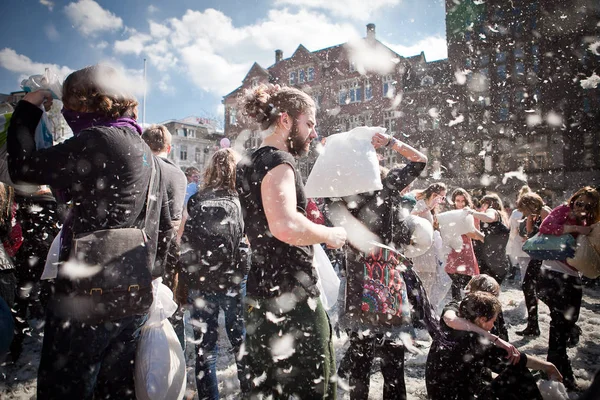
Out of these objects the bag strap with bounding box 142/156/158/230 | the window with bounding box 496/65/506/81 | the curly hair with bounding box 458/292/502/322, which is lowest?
the curly hair with bounding box 458/292/502/322

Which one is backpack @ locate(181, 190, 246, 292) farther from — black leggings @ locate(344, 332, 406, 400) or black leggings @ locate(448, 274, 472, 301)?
black leggings @ locate(448, 274, 472, 301)

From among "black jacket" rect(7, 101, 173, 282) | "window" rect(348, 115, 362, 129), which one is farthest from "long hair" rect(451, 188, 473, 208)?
"window" rect(348, 115, 362, 129)

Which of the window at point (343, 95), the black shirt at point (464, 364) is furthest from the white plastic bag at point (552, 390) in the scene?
the window at point (343, 95)

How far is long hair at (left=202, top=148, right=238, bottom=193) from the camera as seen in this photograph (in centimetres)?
282

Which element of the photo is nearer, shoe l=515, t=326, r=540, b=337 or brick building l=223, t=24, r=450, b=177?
shoe l=515, t=326, r=540, b=337

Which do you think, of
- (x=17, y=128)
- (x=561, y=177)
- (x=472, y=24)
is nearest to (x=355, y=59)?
(x=472, y=24)

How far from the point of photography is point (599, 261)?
329 centimetres

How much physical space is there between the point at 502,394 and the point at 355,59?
30089mm

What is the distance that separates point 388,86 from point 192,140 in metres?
28.8

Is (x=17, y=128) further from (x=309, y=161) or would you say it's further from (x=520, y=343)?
(x=309, y=161)

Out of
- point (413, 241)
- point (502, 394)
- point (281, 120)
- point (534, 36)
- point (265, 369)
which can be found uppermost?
point (534, 36)

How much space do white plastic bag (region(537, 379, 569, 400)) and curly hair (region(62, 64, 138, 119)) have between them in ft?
10.4

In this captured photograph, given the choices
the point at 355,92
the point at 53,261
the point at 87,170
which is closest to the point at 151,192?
the point at 87,170

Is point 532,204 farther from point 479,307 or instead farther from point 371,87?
point 371,87
